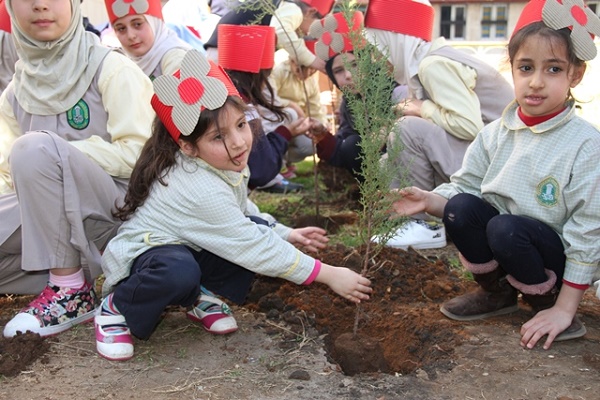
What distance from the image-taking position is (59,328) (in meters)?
2.90

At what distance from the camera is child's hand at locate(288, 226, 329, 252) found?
9.75 ft

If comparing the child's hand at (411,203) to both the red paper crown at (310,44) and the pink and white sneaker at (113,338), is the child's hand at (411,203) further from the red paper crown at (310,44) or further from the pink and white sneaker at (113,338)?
the red paper crown at (310,44)

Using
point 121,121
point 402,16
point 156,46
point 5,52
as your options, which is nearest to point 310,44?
point 402,16

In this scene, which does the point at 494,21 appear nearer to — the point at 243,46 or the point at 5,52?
the point at 243,46

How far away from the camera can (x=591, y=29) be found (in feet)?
8.52

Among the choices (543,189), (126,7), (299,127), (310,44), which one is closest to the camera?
(543,189)

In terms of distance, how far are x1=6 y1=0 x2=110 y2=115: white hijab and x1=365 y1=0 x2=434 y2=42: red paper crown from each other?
1827 mm

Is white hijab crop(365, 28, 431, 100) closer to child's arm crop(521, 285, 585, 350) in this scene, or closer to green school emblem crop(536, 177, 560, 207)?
green school emblem crop(536, 177, 560, 207)

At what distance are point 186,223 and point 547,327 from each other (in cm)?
147

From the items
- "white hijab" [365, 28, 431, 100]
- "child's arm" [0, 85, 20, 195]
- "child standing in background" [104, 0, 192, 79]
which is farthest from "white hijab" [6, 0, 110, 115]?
"white hijab" [365, 28, 431, 100]

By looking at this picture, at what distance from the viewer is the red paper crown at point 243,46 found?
446cm

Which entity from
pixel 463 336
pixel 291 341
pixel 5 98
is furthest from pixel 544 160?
pixel 5 98

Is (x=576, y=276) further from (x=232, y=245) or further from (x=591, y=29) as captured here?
(x=232, y=245)

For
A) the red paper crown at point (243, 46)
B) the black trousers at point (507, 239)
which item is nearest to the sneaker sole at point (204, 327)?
the black trousers at point (507, 239)
